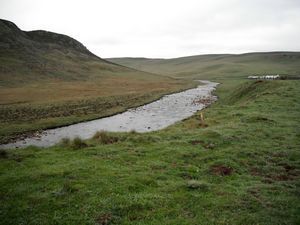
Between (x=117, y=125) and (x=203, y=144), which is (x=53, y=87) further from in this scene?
(x=203, y=144)

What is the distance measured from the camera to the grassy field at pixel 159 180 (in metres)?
13.4

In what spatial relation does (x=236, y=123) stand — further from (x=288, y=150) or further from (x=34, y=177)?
(x=34, y=177)

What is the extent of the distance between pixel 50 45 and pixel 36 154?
160 m

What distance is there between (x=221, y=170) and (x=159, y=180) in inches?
168

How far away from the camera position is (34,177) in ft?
56.0

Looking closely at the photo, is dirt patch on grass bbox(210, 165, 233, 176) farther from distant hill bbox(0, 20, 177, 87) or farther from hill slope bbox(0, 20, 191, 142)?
distant hill bbox(0, 20, 177, 87)

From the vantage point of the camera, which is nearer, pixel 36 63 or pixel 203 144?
pixel 203 144

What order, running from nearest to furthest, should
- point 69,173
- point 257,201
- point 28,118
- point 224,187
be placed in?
1. point 257,201
2. point 224,187
3. point 69,173
4. point 28,118

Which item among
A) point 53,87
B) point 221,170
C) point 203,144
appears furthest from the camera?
point 53,87

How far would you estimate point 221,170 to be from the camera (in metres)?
18.7

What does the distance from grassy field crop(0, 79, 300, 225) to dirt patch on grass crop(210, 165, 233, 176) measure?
0.01 m

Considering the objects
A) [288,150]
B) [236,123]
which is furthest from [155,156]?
[236,123]

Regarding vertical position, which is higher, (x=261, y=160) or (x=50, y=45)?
(x=50, y=45)

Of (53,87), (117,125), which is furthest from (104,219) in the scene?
(53,87)
